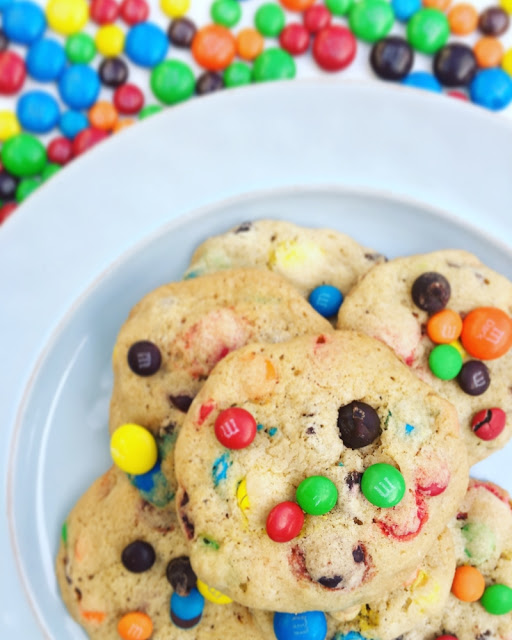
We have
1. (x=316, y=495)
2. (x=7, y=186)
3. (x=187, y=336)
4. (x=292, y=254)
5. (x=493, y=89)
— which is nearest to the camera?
(x=316, y=495)

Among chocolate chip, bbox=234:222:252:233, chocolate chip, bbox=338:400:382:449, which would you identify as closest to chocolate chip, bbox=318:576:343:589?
chocolate chip, bbox=338:400:382:449

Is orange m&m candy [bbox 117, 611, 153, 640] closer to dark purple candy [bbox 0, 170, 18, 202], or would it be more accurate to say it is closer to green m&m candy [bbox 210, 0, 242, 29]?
dark purple candy [bbox 0, 170, 18, 202]

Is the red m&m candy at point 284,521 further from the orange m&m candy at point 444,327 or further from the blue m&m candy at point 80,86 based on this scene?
the blue m&m candy at point 80,86

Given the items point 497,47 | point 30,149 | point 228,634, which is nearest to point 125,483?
point 228,634

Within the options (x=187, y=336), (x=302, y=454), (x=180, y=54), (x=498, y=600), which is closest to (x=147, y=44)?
(x=180, y=54)

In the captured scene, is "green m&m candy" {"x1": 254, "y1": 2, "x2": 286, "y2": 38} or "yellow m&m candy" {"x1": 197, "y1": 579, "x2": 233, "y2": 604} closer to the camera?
"yellow m&m candy" {"x1": 197, "y1": 579, "x2": 233, "y2": 604}

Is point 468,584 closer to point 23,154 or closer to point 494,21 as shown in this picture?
point 494,21

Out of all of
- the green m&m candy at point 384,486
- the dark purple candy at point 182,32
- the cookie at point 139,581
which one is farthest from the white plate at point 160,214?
the green m&m candy at point 384,486
